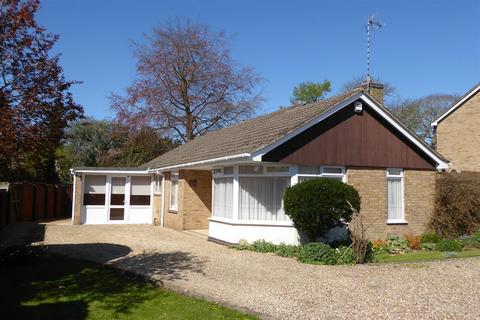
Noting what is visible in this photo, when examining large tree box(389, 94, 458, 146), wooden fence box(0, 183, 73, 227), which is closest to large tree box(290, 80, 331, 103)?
large tree box(389, 94, 458, 146)

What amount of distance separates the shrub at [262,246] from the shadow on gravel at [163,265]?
203cm

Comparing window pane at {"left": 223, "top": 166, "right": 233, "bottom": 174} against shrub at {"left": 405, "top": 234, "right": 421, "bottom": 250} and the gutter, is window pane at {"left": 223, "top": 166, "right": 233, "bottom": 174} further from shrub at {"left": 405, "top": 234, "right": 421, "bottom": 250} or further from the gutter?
shrub at {"left": 405, "top": 234, "right": 421, "bottom": 250}

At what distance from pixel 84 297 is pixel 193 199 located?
11486 millimetres

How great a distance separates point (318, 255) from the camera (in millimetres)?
12062

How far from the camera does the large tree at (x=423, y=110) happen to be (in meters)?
44.4

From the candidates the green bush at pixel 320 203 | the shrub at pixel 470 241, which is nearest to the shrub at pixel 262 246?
the green bush at pixel 320 203

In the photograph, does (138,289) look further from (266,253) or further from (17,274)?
(266,253)

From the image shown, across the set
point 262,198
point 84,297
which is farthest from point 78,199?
point 84,297

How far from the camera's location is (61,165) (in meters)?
39.0

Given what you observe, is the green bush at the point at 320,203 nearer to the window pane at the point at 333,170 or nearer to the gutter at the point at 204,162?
the gutter at the point at 204,162

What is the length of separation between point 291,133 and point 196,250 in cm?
439

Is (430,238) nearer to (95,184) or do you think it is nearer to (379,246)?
(379,246)

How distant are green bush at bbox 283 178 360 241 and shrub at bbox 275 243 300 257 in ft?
2.40

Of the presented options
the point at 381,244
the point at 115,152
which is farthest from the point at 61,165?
the point at 381,244
